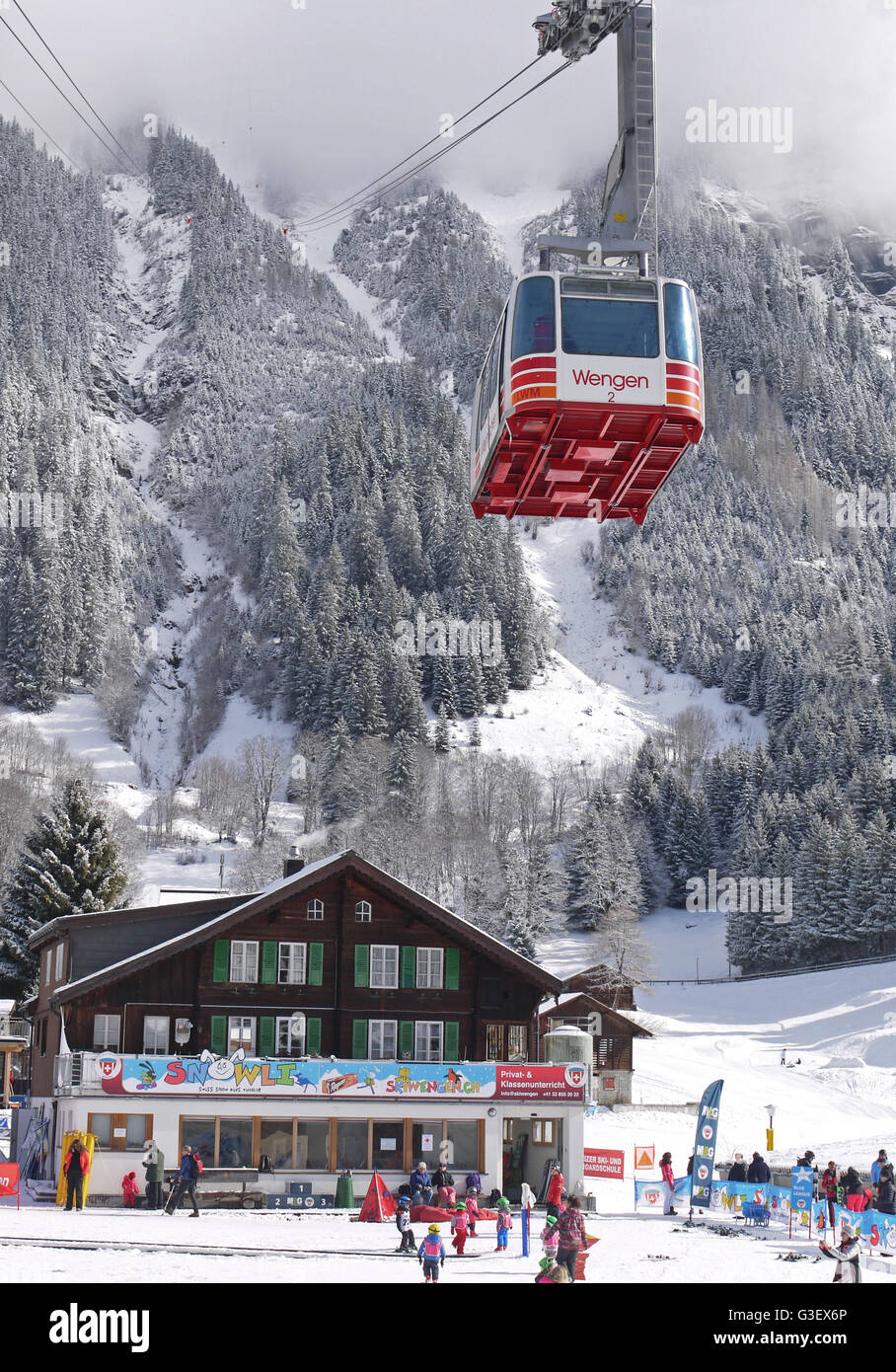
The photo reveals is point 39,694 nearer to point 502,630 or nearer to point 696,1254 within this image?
point 502,630

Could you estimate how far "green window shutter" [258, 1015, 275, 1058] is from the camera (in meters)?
42.8

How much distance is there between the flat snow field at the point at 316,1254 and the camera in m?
20.3

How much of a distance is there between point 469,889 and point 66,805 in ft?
185

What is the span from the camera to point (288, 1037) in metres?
43.2

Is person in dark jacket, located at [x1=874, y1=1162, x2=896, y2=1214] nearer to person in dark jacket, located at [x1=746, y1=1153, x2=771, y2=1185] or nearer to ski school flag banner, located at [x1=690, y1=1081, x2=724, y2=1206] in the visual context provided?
person in dark jacket, located at [x1=746, y1=1153, x2=771, y2=1185]

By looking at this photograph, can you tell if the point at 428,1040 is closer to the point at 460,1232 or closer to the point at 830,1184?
the point at 830,1184

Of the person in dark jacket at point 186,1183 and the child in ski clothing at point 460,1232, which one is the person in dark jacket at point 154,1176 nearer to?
the person in dark jacket at point 186,1183

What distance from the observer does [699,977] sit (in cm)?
10712

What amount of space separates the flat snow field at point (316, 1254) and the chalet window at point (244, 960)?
1140 cm

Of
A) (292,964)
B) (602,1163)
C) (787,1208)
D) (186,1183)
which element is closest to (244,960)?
(292,964)

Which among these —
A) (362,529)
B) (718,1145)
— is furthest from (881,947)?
(362,529)

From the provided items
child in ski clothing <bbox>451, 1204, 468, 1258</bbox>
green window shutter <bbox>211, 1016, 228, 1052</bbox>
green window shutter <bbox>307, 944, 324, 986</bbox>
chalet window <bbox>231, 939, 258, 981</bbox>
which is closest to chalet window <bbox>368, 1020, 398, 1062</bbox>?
green window shutter <bbox>307, 944, 324, 986</bbox>

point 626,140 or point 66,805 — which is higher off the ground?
point 626,140
